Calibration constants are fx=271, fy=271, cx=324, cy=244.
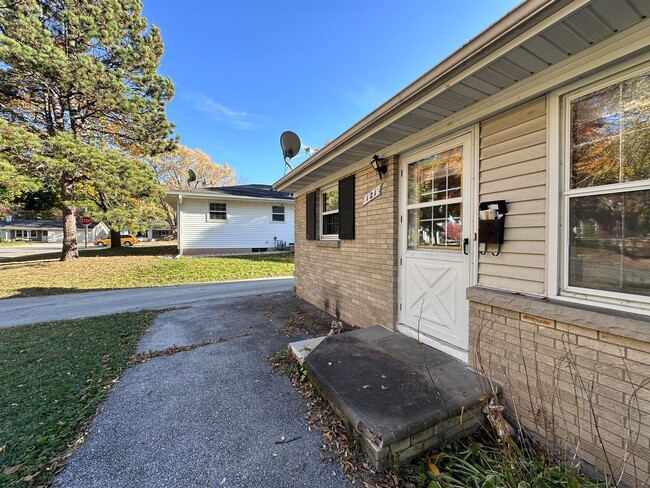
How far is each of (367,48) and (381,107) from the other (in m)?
7.74

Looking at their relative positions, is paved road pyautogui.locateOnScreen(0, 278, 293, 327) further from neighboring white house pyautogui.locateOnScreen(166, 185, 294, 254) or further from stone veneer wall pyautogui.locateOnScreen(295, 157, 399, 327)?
neighboring white house pyautogui.locateOnScreen(166, 185, 294, 254)

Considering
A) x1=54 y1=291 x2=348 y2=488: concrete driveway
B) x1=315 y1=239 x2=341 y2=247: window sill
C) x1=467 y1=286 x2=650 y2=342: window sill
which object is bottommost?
x1=54 y1=291 x2=348 y2=488: concrete driveway

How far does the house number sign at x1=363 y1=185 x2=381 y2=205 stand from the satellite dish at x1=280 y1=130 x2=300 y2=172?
2975 mm

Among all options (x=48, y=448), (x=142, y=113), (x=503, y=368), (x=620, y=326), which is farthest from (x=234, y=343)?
(x=142, y=113)

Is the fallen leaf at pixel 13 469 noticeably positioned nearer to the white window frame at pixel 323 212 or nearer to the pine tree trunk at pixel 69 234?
the white window frame at pixel 323 212

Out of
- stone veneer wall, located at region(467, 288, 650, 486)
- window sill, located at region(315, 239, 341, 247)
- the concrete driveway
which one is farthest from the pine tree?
stone veneer wall, located at region(467, 288, 650, 486)

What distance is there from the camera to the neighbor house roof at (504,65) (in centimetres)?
154

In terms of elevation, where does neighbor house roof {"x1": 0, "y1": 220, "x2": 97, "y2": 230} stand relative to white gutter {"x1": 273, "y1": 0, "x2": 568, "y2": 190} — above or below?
above

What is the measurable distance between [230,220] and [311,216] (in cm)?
1065

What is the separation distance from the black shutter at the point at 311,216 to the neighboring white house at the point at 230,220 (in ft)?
32.1

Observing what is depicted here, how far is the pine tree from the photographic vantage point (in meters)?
9.22

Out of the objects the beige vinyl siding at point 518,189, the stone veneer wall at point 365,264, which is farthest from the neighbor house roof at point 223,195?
the beige vinyl siding at point 518,189

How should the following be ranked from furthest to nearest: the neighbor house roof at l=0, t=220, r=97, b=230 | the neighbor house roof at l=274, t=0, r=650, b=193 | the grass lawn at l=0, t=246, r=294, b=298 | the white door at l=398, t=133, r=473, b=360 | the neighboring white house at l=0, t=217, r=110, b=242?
the neighboring white house at l=0, t=217, r=110, b=242
the neighbor house roof at l=0, t=220, r=97, b=230
the grass lawn at l=0, t=246, r=294, b=298
the white door at l=398, t=133, r=473, b=360
the neighbor house roof at l=274, t=0, r=650, b=193

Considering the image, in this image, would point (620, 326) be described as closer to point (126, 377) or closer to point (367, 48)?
point (126, 377)
